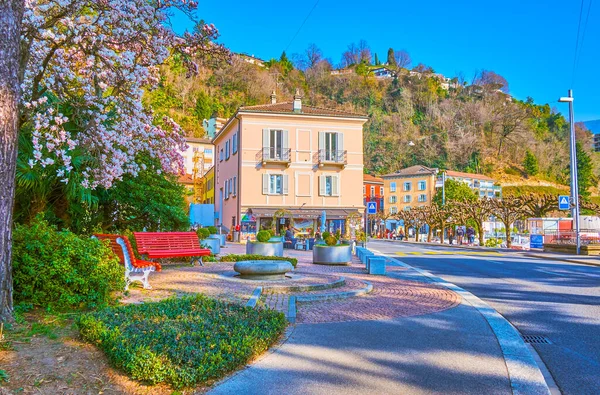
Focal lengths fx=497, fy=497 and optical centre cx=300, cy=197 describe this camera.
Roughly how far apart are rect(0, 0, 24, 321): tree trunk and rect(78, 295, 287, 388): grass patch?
104cm

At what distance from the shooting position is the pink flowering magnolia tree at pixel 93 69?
8234mm

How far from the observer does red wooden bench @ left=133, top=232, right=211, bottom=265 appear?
1181 centimetres

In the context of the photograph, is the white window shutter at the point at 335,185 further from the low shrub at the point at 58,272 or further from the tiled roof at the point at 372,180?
the tiled roof at the point at 372,180

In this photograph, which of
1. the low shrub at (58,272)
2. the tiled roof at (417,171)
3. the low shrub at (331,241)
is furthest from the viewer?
the tiled roof at (417,171)

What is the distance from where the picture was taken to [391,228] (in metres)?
83.4

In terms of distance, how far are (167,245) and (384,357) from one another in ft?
28.3

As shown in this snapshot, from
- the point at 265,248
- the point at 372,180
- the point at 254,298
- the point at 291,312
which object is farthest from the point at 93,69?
the point at 372,180

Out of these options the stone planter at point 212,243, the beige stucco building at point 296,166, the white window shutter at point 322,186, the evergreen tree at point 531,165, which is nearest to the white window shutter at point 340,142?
the beige stucco building at point 296,166

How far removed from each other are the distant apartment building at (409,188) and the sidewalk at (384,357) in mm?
71392

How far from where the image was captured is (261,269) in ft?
34.3

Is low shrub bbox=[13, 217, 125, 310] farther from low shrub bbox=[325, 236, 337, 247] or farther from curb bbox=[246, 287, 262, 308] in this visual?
low shrub bbox=[325, 236, 337, 247]

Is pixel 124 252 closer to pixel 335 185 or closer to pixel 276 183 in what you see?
pixel 276 183

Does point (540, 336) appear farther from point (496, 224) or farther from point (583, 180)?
point (583, 180)

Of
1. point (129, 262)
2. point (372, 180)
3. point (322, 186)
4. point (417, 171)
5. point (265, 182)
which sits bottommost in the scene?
point (129, 262)
